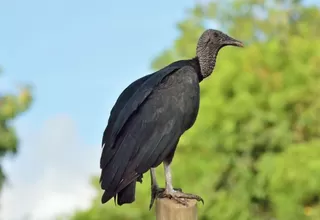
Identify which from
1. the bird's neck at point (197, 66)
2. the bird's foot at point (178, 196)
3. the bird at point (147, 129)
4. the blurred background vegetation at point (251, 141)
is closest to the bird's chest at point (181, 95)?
the bird at point (147, 129)

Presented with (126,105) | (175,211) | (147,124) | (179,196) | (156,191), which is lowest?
(175,211)

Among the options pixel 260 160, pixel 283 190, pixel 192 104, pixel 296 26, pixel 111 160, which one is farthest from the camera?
pixel 296 26

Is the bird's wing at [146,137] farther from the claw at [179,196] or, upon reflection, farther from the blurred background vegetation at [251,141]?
the blurred background vegetation at [251,141]

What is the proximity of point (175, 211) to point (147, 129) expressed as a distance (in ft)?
1.82

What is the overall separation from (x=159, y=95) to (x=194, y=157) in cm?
1804

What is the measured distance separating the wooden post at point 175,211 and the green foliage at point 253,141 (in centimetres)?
1413

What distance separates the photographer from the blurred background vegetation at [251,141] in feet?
67.1

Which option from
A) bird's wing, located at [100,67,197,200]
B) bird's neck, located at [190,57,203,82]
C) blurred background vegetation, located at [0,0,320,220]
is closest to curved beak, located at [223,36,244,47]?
bird's neck, located at [190,57,203,82]

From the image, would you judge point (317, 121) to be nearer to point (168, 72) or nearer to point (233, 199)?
point (233, 199)

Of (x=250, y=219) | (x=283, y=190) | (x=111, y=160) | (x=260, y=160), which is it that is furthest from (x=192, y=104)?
(x=260, y=160)

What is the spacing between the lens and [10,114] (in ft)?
70.2

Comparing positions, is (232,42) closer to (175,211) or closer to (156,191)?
(156,191)

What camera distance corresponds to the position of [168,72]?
6.12 meters

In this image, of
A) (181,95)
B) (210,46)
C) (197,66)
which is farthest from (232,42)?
(181,95)
